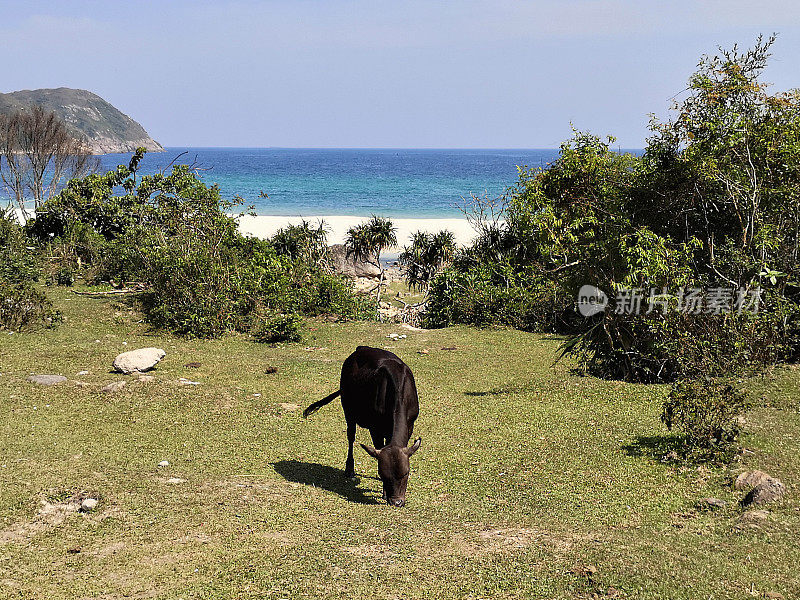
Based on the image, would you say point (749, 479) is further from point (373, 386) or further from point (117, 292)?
point (117, 292)

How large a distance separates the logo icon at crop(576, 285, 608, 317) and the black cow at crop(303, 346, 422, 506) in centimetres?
667

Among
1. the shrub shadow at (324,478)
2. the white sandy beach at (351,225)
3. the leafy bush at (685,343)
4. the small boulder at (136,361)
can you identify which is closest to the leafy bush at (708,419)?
the leafy bush at (685,343)

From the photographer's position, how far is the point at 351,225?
6938cm

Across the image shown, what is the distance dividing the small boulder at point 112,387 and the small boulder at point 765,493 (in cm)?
1141

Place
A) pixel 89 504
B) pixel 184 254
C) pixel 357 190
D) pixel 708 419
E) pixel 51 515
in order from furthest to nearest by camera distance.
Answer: pixel 357 190 → pixel 184 254 → pixel 708 419 → pixel 89 504 → pixel 51 515

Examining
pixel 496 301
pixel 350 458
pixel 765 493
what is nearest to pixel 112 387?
pixel 350 458

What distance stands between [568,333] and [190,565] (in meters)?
16.7

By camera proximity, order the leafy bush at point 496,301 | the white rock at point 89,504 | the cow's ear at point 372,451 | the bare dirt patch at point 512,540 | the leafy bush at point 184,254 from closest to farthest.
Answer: the bare dirt patch at point 512,540 < the white rock at point 89,504 < the cow's ear at point 372,451 < the leafy bush at point 184,254 < the leafy bush at point 496,301

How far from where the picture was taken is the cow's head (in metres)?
8.70

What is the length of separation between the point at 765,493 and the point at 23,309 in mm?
18618

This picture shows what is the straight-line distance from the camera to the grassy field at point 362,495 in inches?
271

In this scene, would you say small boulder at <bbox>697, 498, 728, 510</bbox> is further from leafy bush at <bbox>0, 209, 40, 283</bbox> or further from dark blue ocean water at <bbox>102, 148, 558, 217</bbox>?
dark blue ocean water at <bbox>102, 148, 558, 217</bbox>

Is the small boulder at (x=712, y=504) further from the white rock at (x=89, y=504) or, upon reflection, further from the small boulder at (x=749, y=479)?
the white rock at (x=89, y=504)

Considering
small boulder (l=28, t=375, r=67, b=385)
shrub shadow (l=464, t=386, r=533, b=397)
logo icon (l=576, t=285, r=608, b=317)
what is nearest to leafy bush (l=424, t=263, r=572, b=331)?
logo icon (l=576, t=285, r=608, b=317)
